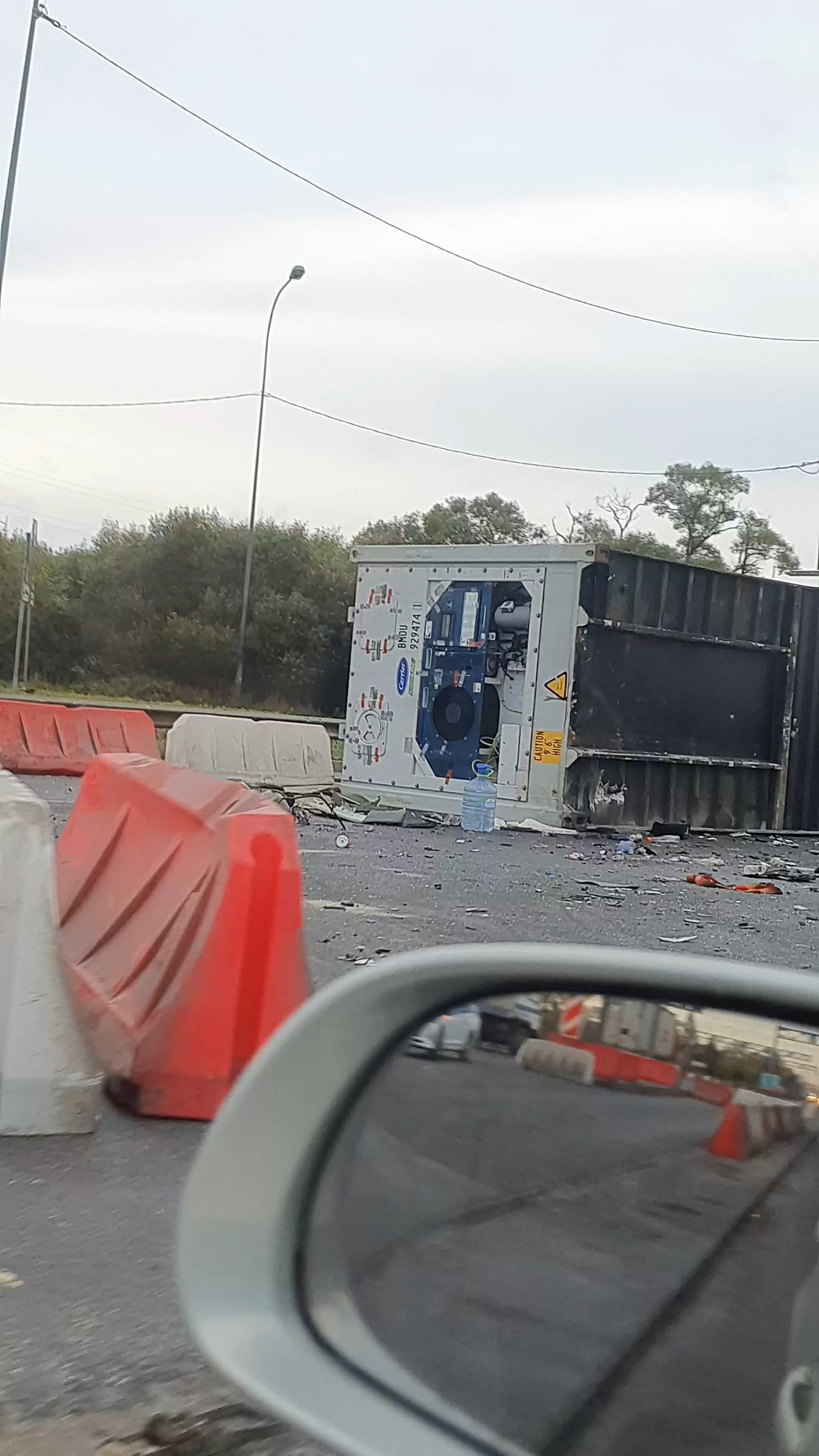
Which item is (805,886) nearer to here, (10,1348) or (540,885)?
(540,885)

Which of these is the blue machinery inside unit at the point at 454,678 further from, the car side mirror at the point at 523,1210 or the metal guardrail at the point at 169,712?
the car side mirror at the point at 523,1210

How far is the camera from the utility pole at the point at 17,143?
76.3 feet

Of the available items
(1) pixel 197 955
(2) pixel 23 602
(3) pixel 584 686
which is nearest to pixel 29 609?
(2) pixel 23 602

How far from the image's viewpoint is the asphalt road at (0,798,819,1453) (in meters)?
2.93

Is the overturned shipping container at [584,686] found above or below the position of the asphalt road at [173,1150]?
above

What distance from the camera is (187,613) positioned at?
53.6 m

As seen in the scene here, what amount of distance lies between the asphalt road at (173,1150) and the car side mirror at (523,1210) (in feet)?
0.16

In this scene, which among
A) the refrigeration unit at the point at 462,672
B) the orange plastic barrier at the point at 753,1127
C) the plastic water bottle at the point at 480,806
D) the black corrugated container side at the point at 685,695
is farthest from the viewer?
A: the plastic water bottle at the point at 480,806

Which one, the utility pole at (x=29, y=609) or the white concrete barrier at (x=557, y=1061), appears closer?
the white concrete barrier at (x=557, y=1061)

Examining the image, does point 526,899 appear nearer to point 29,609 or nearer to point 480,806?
point 480,806

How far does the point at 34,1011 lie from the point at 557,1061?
10.1 ft

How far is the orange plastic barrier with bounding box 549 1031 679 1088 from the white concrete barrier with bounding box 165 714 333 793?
14.1 meters

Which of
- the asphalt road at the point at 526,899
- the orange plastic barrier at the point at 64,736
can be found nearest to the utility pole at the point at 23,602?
the orange plastic barrier at the point at 64,736

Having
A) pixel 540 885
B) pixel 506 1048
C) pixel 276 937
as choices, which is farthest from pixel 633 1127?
pixel 540 885
